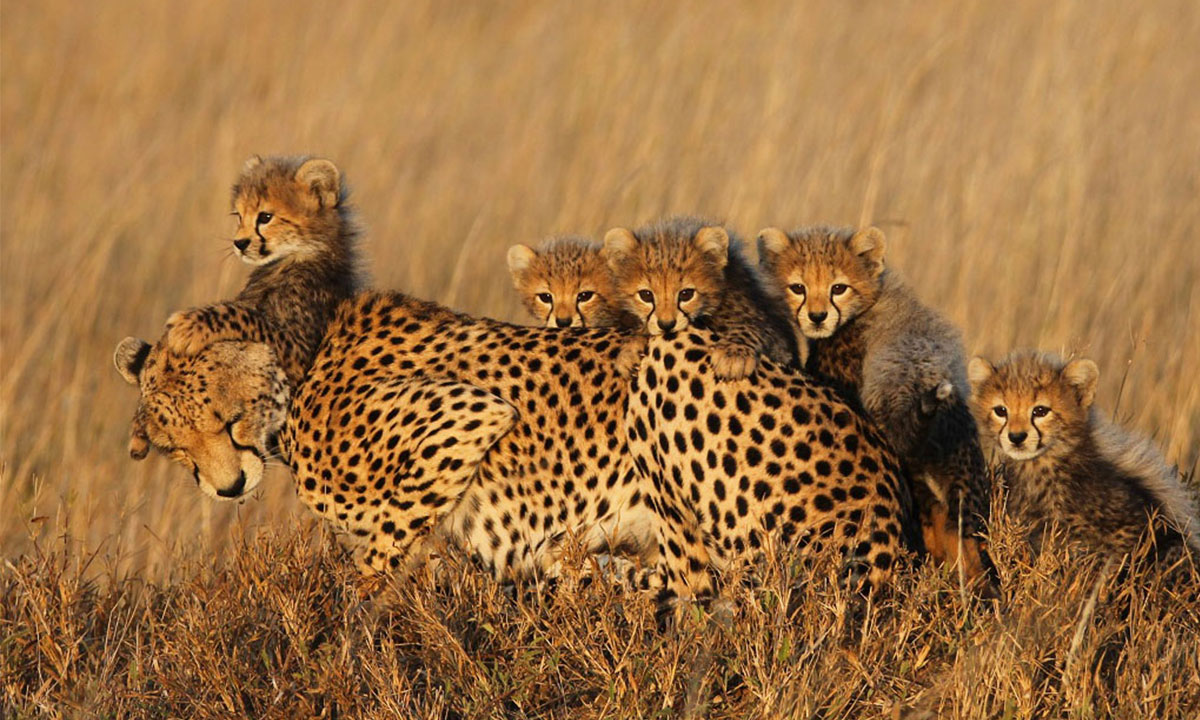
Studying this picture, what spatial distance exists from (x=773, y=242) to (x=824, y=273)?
0.22 meters

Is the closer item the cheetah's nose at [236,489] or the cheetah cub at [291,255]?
the cheetah's nose at [236,489]

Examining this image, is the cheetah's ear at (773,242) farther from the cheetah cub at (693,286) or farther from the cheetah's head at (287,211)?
the cheetah's head at (287,211)

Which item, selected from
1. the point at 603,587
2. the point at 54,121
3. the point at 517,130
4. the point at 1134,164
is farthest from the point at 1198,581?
the point at 54,121

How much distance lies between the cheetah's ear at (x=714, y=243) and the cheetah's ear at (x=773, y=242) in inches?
8.7

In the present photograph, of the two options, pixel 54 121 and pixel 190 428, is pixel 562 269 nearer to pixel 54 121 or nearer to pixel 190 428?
pixel 190 428

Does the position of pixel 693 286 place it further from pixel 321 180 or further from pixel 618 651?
pixel 618 651

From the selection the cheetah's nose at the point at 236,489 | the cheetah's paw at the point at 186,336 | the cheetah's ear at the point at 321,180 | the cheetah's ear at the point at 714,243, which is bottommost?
the cheetah's nose at the point at 236,489

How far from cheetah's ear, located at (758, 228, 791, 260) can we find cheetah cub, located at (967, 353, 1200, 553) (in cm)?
67

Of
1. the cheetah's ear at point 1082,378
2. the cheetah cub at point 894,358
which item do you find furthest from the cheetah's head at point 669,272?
the cheetah's ear at point 1082,378

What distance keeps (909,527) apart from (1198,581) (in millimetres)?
632

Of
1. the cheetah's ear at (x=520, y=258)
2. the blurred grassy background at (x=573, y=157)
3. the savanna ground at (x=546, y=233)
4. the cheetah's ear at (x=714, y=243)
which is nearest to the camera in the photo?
the savanna ground at (x=546, y=233)

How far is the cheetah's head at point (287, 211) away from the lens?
420cm

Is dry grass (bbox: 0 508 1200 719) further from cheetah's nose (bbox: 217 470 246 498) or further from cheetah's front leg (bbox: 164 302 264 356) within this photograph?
cheetah's front leg (bbox: 164 302 264 356)

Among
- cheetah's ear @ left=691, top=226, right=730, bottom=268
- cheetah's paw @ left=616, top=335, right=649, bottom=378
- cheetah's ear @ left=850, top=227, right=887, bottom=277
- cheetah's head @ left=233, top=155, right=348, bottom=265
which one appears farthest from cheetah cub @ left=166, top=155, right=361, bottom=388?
cheetah's ear @ left=850, top=227, right=887, bottom=277
